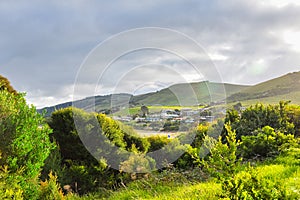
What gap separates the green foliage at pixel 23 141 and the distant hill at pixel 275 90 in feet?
98.2

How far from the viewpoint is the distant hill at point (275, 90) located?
35.2 metres

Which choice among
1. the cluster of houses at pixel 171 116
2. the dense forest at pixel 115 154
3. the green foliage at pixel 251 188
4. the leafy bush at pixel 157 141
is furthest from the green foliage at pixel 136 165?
the green foliage at pixel 251 188

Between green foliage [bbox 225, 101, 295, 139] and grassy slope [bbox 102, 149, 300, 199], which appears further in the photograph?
green foliage [bbox 225, 101, 295, 139]

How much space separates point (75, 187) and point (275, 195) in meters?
5.89

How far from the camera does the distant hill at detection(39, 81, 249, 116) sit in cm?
829

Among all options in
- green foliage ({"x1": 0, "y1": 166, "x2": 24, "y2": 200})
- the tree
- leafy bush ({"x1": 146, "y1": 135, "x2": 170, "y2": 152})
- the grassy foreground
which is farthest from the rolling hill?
green foliage ({"x1": 0, "y1": 166, "x2": 24, "y2": 200})

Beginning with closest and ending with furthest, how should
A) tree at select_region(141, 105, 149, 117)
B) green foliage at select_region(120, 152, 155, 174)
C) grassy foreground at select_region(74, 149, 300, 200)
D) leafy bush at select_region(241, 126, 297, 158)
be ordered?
grassy foreground at select_region(74, 149, 300, 200), leafy bush at select_region(241, 126, 297, 158), green foliage at select_region(120, 152, 155, 174), tree at select_region(141, 105, 149, 117)

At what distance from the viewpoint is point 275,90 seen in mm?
38875

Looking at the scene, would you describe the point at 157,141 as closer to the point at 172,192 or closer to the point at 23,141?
the point at 172,192

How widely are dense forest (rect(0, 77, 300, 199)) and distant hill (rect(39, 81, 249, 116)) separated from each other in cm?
32

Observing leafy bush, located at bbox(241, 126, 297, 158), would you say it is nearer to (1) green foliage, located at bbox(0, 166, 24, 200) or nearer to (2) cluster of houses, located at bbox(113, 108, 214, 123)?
(2) cluster of houses, located at bbox(113, 108, 214, 123)

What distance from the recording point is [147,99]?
888 cm

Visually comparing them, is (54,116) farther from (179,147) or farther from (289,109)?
(289,109)

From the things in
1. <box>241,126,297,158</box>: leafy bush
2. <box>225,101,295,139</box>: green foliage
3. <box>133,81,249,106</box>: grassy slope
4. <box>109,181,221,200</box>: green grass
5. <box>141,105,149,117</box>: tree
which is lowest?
<box>109,181,221,200</box>: green grass
